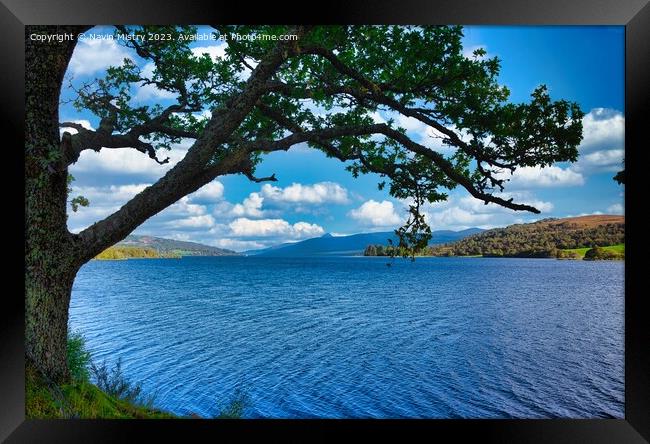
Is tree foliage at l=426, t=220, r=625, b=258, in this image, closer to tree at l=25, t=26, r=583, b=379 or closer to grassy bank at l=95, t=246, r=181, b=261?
grassy bank at l=95, t=246, r=181, b=261

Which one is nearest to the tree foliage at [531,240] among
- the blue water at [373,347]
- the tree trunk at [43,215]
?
the blue water at [373,347]

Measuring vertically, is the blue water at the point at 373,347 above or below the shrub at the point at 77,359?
below

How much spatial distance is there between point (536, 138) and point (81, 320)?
30482 mm

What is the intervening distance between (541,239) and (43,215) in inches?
1458

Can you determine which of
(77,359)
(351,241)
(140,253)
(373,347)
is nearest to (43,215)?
(77,359)

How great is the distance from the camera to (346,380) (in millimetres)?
17547

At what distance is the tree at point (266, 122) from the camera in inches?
202

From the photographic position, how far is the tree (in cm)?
512

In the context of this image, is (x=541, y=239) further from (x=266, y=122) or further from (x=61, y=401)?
(x=61, y=401)

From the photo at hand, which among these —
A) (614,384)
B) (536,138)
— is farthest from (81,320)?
(536,138)

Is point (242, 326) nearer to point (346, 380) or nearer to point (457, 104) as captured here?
point (346, 380)
